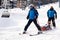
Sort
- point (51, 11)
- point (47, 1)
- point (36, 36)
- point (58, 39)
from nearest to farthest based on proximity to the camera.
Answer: point (58, 39)
point (36, 36)
point (51, 11)
point (47, 1)

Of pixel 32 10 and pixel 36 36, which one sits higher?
pixel 32 10

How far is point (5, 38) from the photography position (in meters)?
11.6

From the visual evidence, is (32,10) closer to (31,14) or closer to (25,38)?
(31,14)

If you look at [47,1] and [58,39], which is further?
[47,1]

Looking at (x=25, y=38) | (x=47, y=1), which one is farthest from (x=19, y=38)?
(x=47, y=1)

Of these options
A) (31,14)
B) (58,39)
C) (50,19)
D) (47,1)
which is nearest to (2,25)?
(50,19)

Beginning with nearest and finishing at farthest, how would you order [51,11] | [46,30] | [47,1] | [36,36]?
[36,36] < [46,30] < [51,11] < [47,1]

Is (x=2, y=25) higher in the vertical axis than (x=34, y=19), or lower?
lower

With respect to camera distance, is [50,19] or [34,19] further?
[50,19]

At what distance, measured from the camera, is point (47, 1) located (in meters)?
71.4

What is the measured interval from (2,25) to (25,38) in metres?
→ 6.25

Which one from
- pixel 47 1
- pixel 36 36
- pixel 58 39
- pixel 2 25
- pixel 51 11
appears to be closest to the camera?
pixel 58 39

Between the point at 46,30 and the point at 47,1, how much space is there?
5754 cm

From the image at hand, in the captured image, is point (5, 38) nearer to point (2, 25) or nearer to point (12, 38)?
point (12, 38)
